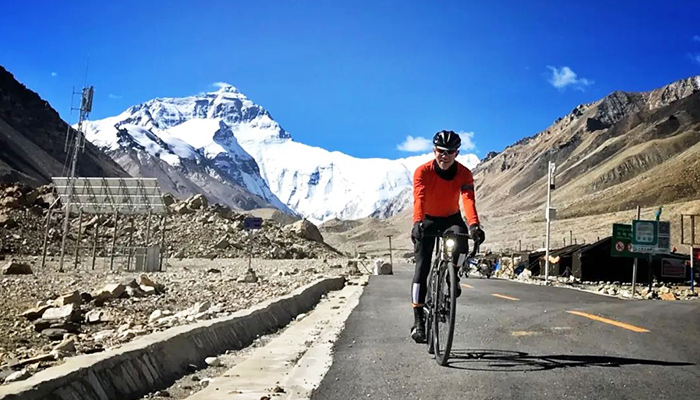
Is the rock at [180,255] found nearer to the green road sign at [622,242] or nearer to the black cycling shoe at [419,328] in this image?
the green road sign at [622,242]

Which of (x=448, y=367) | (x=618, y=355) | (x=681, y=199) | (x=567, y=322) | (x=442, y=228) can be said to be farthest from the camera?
(x=681, y=199)

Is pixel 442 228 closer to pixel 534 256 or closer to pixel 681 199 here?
pixel 534 256

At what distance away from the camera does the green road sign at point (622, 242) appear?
1919 centimetres

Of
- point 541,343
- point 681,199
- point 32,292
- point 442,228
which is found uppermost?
point 681,199

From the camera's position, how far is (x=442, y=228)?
20.0 ft

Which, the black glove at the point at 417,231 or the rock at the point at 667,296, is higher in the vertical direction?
the black glove at the point at 417,231

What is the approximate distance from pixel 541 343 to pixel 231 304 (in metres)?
7.54

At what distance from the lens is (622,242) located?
63.3ft

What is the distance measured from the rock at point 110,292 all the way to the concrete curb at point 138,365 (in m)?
6.59

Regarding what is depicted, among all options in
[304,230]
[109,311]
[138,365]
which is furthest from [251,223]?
[304,230]

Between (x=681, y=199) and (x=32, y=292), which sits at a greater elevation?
(x=681, y=199)

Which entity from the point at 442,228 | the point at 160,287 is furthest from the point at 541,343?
the point at 160,287

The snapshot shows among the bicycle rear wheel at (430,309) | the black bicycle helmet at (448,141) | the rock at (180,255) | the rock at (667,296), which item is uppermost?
the black bicycle helmet at (448,141)

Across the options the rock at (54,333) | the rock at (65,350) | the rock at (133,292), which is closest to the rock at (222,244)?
the rock at (133,292)
